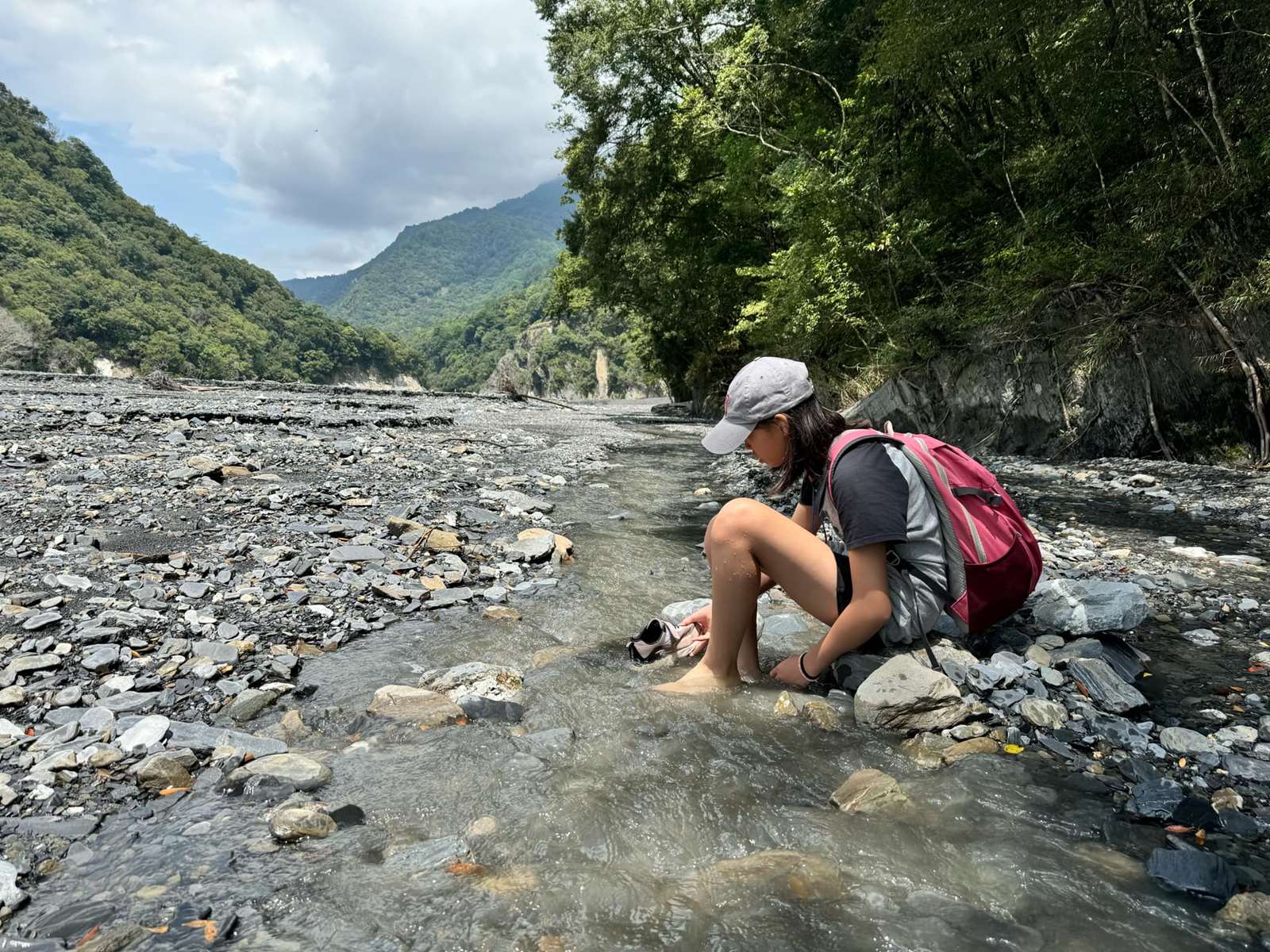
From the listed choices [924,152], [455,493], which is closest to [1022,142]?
[924,152]

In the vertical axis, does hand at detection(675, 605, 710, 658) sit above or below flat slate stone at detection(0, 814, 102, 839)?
above

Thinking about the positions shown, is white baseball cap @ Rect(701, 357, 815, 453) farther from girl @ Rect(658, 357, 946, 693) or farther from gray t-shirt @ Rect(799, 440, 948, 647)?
Result: gray t-shirt @ Rect(799, 440, 948, 647)

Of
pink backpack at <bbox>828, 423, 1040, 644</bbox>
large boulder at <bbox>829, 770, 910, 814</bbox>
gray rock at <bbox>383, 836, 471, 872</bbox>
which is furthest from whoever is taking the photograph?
pink backpack at <bbox>828, 423, 1040, 644</bbox>

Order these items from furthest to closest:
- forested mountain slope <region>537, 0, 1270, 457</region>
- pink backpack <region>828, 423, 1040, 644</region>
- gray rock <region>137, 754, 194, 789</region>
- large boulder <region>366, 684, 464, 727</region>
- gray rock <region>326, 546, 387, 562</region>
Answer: forested mountain slope <region>537, 0, 1270, 457</region>, gray rock <region>326, 546, 387, 562</region>, large boulder <region>366, 684, 464, 727</region>, pink backpack <region>828, 423, 1040, 644</region>, gray rock <region>137, 754, 194, 789</region>

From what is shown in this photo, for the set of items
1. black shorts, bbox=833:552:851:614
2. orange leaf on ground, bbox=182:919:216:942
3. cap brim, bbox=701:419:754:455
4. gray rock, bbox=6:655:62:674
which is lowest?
orange leaf on ground, bbox=182:919:216:942

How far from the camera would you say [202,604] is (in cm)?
445

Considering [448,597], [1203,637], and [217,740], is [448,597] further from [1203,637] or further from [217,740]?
[1203,637]

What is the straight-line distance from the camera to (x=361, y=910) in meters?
1.98

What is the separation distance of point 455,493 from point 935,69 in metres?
12.1

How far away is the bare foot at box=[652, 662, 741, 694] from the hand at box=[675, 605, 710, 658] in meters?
0.37

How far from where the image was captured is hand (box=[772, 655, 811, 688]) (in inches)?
135

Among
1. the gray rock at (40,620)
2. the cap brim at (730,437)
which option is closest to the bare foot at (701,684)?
the cap brim at (730,437)

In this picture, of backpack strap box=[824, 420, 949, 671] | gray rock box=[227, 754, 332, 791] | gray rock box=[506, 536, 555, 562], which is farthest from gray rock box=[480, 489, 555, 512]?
backpack strap box=[824, 420, 949, 671]

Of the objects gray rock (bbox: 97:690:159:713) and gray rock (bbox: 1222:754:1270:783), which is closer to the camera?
gray rock (bbox: 1222:754:1270:783)
